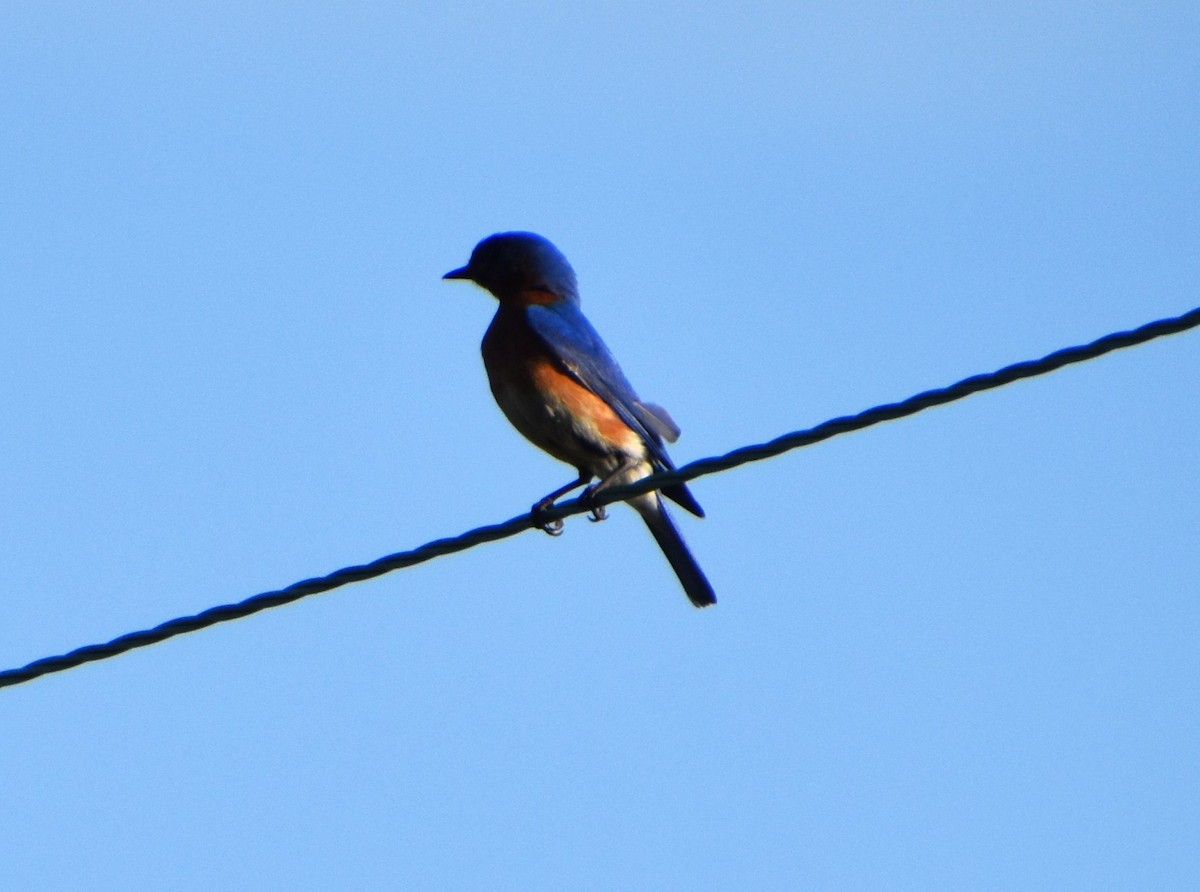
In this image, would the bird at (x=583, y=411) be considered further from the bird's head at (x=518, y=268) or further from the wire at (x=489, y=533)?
the wire at (x=489, y=533)

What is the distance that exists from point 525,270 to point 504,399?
1.22m

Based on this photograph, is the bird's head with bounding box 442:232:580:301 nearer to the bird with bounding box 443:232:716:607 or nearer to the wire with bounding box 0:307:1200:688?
the bird with bounding box 443:232:716:607

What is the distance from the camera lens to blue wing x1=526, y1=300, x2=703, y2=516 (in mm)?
8414

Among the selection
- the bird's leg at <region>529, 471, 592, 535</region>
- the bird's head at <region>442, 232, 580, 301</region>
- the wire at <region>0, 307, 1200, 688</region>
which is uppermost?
the bird's head at <region>442, 232, 580, 301</region>

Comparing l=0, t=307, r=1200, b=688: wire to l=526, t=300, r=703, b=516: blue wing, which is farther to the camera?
l=526, t=300, r=703, b=516: blue wing

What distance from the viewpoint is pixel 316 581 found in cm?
527

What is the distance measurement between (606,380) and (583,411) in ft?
0.94

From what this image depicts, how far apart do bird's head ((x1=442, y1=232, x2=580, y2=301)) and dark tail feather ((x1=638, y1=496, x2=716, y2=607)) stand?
4.54 ft

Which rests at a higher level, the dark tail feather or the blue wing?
the blue wing

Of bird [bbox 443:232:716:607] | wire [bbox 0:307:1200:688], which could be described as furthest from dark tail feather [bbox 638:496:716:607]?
wire [bbox 0:307:1200:688]

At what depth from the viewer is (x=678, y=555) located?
8773 millimetres

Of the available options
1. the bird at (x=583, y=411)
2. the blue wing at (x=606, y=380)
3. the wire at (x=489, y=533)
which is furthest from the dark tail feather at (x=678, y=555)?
the wire at (x=489, y=533)

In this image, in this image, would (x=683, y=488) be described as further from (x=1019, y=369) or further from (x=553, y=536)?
(x=1019, y=369)

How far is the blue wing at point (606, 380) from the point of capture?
841 cm
